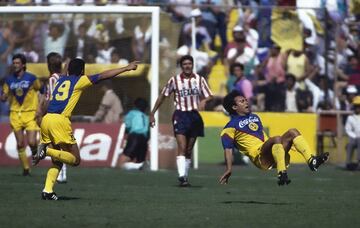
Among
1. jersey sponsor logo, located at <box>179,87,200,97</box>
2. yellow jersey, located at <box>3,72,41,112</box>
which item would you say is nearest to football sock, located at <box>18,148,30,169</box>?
yellow jersey, located at <box>3,72,41,112</box>

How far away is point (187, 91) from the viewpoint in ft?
63.0

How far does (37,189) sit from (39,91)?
4916 mm

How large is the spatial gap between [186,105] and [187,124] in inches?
15.0

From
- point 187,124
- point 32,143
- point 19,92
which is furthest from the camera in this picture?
point 19,92

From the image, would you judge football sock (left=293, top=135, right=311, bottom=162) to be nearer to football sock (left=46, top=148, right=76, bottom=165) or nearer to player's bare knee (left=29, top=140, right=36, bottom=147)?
football sock (left=46, top=148, right=76, bottom=165)

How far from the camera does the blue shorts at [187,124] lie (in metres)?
19.1

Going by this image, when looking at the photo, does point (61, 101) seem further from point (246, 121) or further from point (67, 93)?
point (246, 121)

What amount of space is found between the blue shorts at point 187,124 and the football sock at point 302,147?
5212mm

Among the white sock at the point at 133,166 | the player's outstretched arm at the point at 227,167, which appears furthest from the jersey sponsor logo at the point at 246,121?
the white sock at the point at 133,166

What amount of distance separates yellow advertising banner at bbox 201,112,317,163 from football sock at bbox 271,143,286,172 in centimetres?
1216

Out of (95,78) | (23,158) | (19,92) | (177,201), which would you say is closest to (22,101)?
(19,92)

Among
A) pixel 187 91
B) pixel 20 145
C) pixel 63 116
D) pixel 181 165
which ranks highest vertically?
pixel 187 91

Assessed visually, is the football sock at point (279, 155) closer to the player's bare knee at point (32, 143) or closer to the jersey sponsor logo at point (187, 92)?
the jersey sponsor logo at point (187, 92)

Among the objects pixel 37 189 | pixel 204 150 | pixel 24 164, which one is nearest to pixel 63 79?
pixel 37 189
